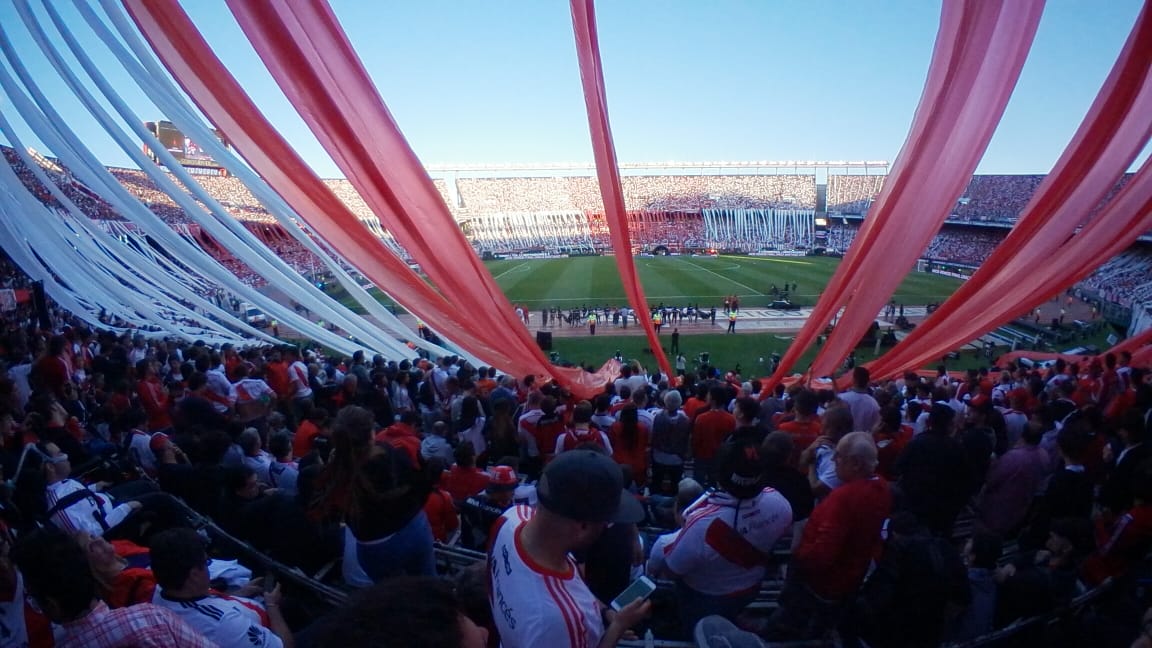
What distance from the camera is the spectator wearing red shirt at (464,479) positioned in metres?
3.52

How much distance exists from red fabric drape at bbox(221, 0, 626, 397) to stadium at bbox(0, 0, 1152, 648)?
0.02 m

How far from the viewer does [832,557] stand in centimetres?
218

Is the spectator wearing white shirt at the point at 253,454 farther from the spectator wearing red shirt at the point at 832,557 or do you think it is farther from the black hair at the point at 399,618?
the black hair at the point at 399,618

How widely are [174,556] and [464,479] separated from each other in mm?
1879

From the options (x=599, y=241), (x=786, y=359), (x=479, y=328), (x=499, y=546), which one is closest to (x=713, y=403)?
(x=786, y=359)

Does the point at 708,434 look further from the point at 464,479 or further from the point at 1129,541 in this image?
the point at 1129,541

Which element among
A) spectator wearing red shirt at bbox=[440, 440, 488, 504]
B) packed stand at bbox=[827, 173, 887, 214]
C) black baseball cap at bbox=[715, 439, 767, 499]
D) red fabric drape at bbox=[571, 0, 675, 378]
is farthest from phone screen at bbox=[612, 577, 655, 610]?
packed stand at bbox=[827, 173, 887, 214]

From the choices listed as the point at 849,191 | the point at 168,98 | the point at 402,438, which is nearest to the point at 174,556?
the point at 402,438

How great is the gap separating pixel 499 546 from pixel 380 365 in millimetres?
6890

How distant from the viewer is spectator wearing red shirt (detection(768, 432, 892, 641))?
219 centimetres

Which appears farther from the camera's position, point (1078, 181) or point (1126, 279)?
point (1126, 279)

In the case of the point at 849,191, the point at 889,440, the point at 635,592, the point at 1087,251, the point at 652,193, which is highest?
the point at 849,191

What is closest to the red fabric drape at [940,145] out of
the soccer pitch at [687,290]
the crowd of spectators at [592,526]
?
the crowd of spectators at [592,526]

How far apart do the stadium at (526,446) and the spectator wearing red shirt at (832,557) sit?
0.04 ft
